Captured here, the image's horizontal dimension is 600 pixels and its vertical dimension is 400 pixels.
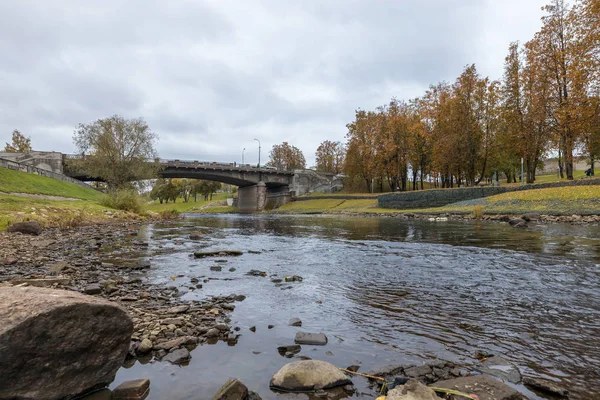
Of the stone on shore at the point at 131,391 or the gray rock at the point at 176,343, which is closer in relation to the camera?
the stone on shore at the point at 131,391

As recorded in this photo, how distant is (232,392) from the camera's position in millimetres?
3742

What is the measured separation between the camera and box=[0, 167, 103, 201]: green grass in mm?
39812

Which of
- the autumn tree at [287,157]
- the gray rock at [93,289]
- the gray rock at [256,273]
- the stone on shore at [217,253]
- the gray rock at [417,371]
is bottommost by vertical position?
the gray rock at [417,371]

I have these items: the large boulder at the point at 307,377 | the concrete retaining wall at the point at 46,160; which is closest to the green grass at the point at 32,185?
the concrete retaining wall at the point at 46,160

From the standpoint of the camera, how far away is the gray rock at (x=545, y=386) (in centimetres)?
394

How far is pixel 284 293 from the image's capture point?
8422 mm

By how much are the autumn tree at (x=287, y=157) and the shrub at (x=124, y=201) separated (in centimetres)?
7242

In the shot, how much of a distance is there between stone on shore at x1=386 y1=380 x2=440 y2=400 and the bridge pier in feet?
290

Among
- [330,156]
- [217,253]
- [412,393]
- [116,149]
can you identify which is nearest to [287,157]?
[330,156]

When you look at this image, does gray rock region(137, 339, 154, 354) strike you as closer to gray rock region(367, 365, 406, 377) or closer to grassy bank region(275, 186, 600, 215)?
gray rock region(367, 365, 406, 377)

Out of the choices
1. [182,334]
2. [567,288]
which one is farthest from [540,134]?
[182,334]

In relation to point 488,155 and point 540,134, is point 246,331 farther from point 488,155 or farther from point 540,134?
point 488,155

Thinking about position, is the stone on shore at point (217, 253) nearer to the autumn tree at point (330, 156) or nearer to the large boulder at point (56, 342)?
the large boulder at point (56, 342)

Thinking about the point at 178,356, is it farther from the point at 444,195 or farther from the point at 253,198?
the point at 253,198
